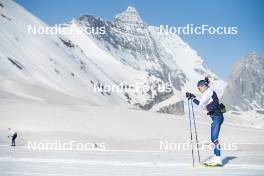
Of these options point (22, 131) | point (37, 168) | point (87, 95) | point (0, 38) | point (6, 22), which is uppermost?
point (6, 22)

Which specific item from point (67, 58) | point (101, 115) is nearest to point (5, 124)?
point (101, 115)

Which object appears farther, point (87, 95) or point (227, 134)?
point (87, 95)

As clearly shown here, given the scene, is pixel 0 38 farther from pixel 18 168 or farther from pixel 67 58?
pixel 18 168

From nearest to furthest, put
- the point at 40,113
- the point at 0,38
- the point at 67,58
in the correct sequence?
the point at 40,113
the point at 0,38
the point at 67,58

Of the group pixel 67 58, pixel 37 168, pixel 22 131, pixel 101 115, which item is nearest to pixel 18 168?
pixel 37 168

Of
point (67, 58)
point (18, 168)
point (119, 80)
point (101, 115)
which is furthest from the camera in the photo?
point (119, 80)

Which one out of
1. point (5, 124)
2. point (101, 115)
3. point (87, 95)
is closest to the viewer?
point (5, 124)

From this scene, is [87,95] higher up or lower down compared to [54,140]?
higher up

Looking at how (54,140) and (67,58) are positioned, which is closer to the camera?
(54,140)

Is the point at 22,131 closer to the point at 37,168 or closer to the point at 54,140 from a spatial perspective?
the point at 54,140
